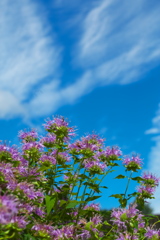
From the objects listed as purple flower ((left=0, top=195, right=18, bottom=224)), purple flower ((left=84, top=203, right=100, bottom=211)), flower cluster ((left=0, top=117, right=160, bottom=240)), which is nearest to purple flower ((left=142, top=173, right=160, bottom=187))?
flower cluster ((left=0, top=117, right=160, bottom=240))

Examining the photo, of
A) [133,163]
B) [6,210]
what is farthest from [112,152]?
[6,210]

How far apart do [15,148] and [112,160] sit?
5.89 ft

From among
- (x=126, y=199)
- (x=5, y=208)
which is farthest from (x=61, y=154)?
(x=5, y=208)

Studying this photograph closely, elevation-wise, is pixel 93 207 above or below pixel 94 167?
below

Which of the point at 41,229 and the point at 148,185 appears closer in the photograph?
the point at 41,229

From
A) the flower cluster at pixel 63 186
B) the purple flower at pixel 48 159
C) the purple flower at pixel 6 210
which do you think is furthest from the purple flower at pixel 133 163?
the purple flower at pixel 6 210

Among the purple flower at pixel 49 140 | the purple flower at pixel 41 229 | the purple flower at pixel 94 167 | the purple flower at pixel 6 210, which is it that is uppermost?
the purple flower at pixel 49 140

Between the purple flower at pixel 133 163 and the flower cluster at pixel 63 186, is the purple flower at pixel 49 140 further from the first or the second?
the purple flower at pixel 133 163

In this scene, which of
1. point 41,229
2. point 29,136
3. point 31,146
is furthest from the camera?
point 29,136

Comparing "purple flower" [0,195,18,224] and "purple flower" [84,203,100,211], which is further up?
"purple flower" [84,203,100,211]

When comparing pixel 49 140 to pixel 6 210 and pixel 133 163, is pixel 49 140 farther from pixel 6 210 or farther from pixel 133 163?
pixel 6 210

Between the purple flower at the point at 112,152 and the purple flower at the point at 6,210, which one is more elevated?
the purple flower at the point at 112,152

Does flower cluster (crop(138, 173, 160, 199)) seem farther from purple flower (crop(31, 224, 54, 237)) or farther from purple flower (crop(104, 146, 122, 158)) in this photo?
purple flower (crop(31, 224, 54, 237))

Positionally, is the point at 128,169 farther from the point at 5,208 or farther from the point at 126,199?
the point at 5,208
